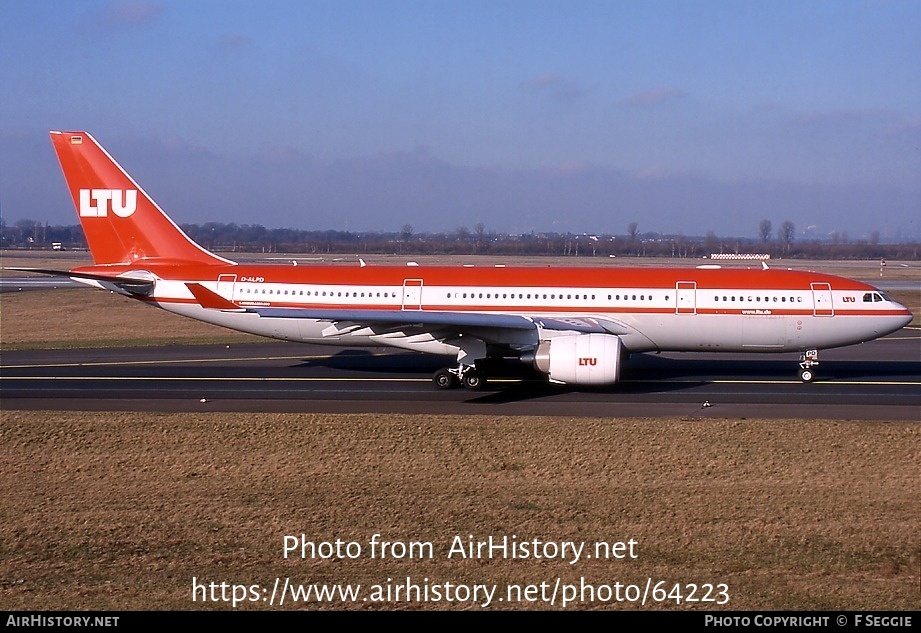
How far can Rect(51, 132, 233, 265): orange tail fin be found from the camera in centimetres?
2797

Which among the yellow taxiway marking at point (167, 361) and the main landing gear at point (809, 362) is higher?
the main landing gear at point (809, 362)

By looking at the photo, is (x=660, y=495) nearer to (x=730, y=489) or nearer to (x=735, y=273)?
(x=730, y=489)

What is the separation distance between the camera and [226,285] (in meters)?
27.0

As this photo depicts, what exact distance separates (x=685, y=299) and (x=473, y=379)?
6582 millimetres

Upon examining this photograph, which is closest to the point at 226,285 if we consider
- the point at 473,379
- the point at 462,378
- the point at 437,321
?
the point at 437,321

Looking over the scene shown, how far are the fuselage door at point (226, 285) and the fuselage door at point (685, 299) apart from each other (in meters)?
13.4

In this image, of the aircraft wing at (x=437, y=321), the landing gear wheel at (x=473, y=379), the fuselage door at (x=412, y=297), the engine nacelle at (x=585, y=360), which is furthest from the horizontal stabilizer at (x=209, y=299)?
the engine nacelle at (x=585, y=360)

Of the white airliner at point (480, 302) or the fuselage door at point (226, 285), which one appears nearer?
the white airliner at point (480, 302)

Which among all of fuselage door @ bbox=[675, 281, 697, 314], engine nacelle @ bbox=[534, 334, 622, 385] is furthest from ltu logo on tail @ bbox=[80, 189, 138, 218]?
fuselage door @ bbox=[675, 281, 697, 314]

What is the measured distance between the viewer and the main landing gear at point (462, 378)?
78.8 feet

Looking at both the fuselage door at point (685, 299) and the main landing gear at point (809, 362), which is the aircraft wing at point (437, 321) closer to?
the fuselage door at point (685, 299)

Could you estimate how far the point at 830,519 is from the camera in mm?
13477

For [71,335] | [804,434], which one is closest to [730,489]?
[804,434]
